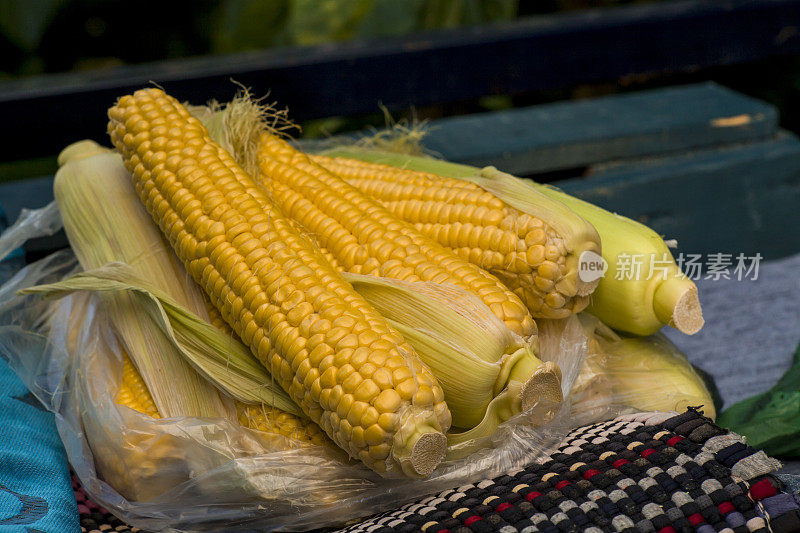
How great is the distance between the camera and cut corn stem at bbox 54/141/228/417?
1.07 metres

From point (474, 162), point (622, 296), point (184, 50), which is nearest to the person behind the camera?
point (622, 296)

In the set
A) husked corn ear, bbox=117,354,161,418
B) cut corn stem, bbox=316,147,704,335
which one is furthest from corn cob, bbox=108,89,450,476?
cut corn stem, bbox=316,147,704,335

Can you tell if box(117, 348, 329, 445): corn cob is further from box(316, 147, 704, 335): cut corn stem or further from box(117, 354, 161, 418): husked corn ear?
box(316, 147, 704, 335): cut corn stem

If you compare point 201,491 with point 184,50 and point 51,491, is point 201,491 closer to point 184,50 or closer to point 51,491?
point 51,491

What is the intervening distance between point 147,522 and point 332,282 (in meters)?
0.40

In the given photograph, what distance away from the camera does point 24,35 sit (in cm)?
296

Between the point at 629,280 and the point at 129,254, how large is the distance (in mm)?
756

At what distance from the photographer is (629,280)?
3.66ft

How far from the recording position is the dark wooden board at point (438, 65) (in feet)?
5.77

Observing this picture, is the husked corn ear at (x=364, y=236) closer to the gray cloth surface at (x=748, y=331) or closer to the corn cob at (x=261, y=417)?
A: the corn cob at (x=261, y=417)

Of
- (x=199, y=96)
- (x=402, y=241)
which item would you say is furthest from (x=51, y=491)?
(x=199, y=96)

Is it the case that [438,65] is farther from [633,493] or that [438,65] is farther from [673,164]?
[633,493]

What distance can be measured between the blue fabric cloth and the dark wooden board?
0.75 m

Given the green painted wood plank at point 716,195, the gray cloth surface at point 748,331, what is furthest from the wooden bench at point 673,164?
the gray cloth surface at point 748,331
